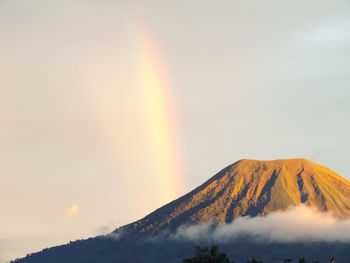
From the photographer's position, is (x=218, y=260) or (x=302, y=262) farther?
(x=302, y=262)

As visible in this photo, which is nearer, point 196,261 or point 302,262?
Result: point 196,261

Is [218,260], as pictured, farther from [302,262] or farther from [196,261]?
[302,262]

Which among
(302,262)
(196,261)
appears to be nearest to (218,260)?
(196,261)

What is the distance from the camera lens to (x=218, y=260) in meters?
150

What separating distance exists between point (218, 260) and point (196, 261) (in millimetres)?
4977

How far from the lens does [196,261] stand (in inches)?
5846

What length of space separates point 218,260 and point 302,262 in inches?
2174

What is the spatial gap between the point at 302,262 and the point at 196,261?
58.8 m

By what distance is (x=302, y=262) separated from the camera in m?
197
